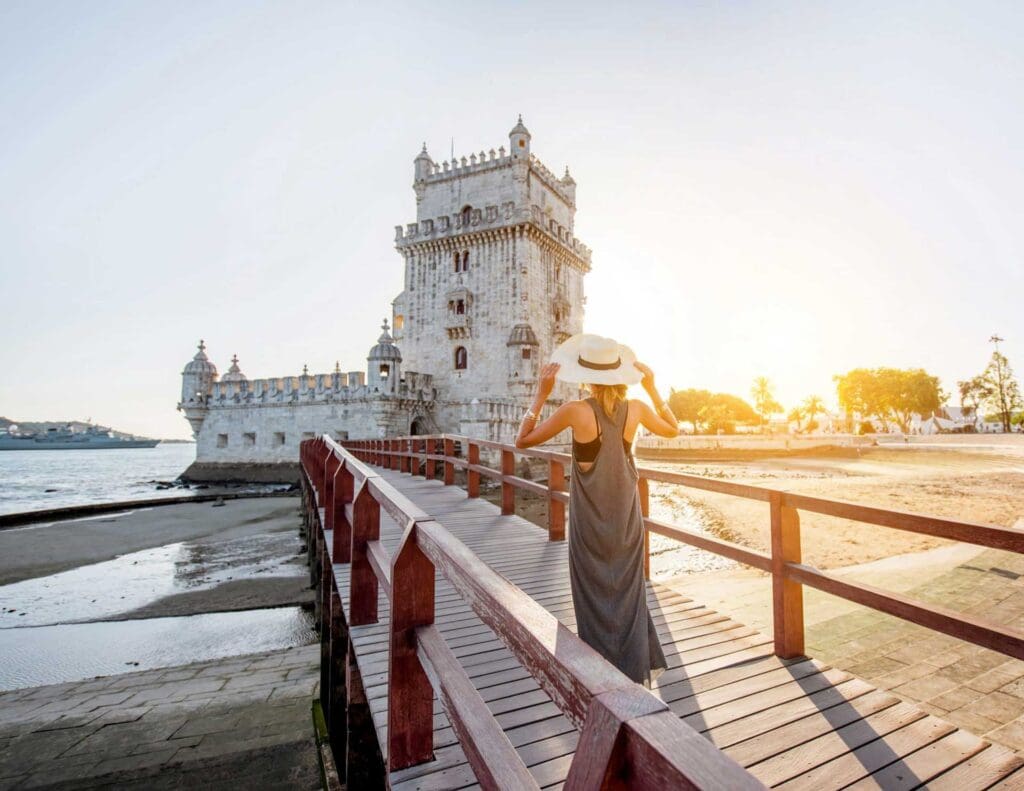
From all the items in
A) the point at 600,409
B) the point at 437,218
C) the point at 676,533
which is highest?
the point at 437,218

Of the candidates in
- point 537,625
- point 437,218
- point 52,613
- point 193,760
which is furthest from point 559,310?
point 537,625

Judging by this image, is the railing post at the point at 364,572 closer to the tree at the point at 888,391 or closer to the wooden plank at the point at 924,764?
the wooden plank at the point at 924,764

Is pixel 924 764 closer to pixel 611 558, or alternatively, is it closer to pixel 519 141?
pixel 611 558

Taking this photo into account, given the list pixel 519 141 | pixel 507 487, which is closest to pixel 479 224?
pixel 519 141

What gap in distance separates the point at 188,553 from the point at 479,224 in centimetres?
2187

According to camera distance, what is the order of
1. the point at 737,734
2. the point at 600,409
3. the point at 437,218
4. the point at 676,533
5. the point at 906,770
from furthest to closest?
the point at 437,218 → the point at 676,533 → the point at 600,409 → the point at 737,734 → the point at 906,770

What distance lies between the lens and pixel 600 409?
296 centimetres

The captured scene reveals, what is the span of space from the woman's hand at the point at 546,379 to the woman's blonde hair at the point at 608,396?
0.24m

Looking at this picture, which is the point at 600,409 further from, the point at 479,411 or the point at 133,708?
the point at 479,411

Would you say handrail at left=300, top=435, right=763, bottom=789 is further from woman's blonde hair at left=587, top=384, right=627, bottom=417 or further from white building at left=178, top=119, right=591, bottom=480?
white building at left=178, top=119, right=591, bottom=480

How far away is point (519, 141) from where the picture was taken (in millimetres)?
29625

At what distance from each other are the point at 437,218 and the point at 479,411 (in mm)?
13007

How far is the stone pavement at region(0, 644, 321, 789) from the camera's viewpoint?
4906mm

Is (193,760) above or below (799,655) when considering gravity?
below
